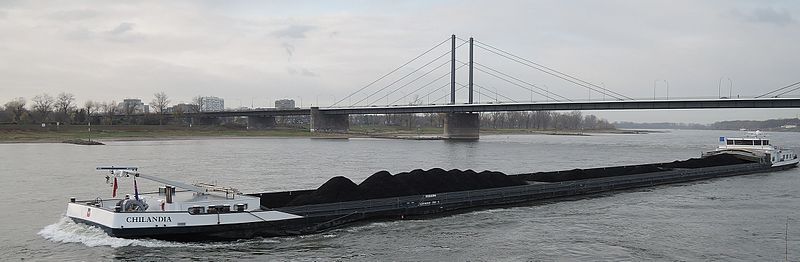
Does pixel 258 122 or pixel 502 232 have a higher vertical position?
pixel 258 122

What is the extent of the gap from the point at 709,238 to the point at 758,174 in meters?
31.9

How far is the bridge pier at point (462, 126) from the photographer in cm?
12356

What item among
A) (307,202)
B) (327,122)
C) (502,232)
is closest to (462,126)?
(327,122)

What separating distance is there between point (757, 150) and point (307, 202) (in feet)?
159

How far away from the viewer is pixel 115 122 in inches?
5694

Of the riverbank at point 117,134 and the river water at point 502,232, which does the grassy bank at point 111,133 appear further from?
the river water at point 502,232

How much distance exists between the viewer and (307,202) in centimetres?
2503

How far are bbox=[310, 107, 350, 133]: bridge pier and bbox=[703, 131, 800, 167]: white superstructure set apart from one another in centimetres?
8933

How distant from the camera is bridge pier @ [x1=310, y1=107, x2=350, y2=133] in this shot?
449ft

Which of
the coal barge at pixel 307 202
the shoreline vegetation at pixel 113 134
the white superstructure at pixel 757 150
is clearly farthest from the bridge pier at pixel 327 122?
the coal barge at pixel 307 202

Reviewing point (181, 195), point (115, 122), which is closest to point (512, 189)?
point (181, 195)

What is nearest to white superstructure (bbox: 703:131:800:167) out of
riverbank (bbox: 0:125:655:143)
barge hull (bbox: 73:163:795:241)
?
barge hull (bbox: 73:163:795:241)

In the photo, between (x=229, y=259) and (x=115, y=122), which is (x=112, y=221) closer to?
(x=229, y=259)

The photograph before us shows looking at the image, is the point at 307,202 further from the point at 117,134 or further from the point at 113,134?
the point at 117,134
